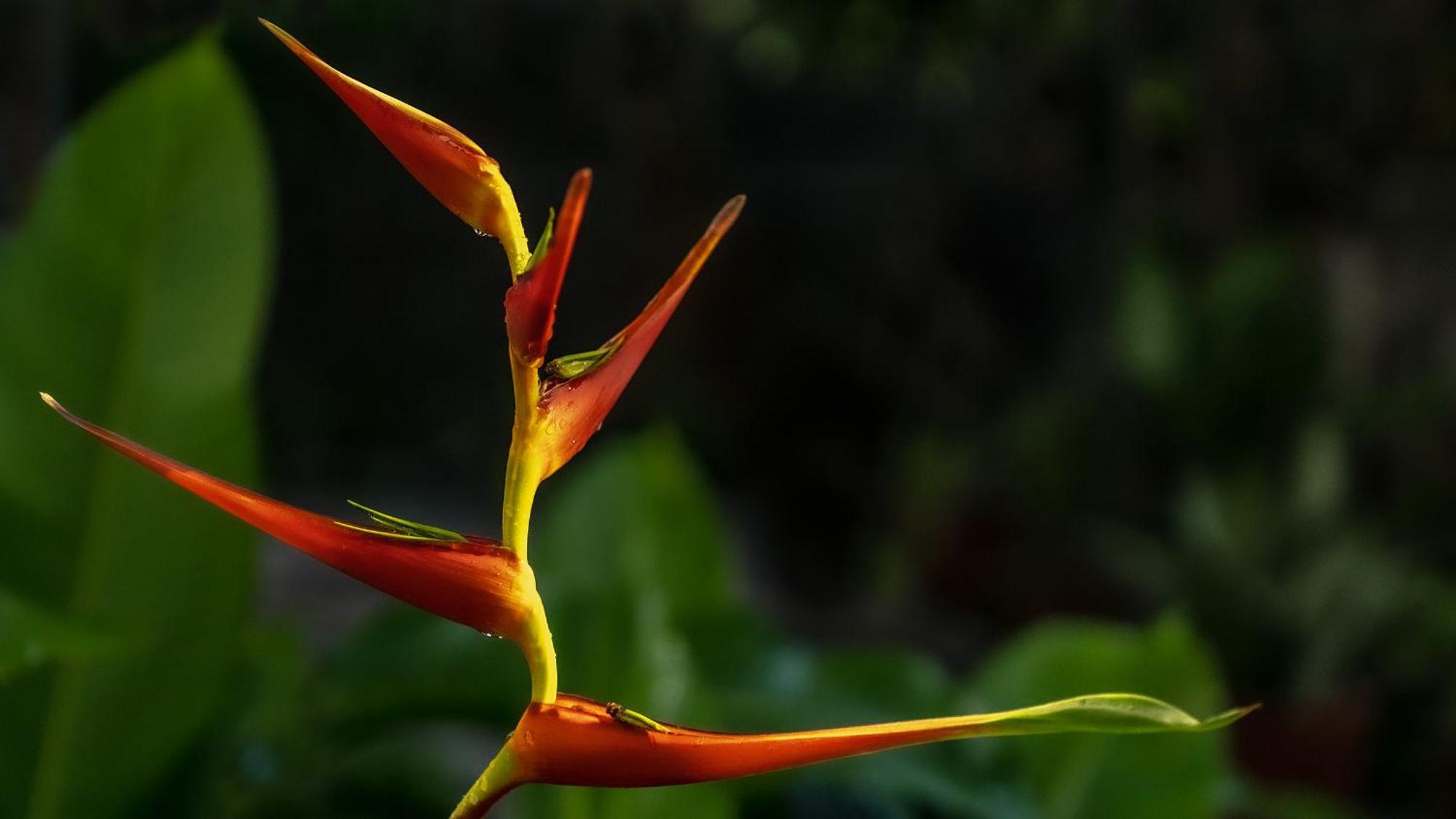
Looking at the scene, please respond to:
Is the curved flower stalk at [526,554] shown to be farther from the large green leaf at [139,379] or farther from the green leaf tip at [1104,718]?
the large green leaf at [139,379]

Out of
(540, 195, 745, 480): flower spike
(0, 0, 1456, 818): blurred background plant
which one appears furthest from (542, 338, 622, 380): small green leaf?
(0, 0, 1456, 818): blurred background plant

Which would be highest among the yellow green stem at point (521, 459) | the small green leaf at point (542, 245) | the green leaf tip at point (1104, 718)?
the green leaf tip at point (1104, 718)

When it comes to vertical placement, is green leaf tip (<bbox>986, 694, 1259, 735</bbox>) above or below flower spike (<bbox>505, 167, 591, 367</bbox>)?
above

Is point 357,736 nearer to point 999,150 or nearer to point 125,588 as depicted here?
point 125,588

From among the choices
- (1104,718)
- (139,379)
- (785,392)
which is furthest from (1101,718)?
(785,392)

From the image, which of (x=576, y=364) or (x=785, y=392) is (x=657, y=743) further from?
(x=785, y=392)

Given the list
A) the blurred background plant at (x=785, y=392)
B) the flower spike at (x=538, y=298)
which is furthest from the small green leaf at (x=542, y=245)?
the blurred background plant at (x=785, y=392)

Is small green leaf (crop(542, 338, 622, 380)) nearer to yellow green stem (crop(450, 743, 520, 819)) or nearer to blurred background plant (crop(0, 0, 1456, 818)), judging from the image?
yellow green stem (crop(450, 743, 520, 819))
